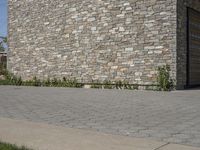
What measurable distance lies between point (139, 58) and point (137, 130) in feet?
33.5

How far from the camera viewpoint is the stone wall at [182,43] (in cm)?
1714

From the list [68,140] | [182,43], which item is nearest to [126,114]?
[68,140]

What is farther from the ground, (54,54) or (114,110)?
(54,54)

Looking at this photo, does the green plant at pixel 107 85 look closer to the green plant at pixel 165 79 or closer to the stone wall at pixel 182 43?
the green plant at pixel 165 79

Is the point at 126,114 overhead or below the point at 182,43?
below

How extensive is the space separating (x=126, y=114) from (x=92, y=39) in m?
10.5

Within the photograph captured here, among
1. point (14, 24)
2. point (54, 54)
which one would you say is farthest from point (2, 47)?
point (54, 54)

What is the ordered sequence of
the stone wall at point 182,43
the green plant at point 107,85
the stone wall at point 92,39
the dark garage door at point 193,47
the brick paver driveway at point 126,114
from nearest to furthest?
the brick paver driveway at point 126,114 < the stone wall at point 182,43 < the stone wall at point 92,39 < the dark garage door at point 193,47 < the green plant at point 107,85

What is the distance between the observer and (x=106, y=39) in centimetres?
1955

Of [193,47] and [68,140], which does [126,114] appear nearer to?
[68,140]

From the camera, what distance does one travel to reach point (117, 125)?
8.70 m

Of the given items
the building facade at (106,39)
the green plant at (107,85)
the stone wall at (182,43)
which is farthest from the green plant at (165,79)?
the green plant at (107,85)

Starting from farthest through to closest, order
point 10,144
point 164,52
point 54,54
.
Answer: point 54,54 < point 164,52 < point 10,144

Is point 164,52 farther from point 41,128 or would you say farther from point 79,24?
point 41,128
